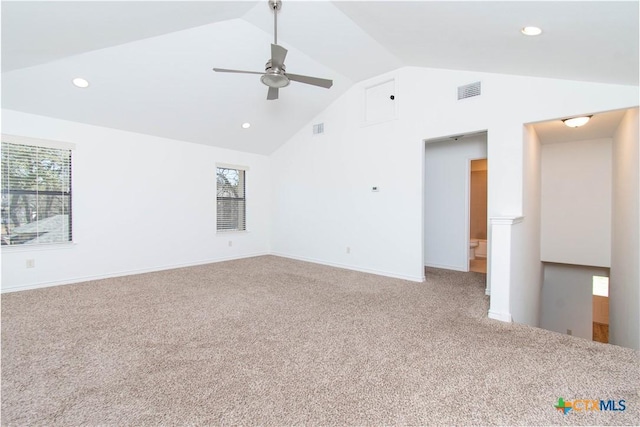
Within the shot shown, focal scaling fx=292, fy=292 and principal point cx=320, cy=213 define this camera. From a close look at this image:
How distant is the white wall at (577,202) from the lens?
4.90 meters

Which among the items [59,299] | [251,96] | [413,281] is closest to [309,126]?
[251,96]

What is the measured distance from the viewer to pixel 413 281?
4.51 meters

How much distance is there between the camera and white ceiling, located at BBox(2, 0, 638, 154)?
2.32 metres

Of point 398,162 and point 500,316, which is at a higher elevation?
point 398,162

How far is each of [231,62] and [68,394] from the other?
3907mm

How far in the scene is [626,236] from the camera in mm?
3680

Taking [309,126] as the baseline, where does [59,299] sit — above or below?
below

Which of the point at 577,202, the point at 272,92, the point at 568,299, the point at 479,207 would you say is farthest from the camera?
the point at 479,207

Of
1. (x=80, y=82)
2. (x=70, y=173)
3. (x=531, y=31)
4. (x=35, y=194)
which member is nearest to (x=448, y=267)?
(x=531, y=31)

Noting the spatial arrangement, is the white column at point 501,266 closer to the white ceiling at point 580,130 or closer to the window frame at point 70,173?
the white ceiling at point 580,130

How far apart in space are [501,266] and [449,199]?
2.76m

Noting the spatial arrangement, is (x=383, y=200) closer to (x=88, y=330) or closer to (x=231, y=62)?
(x=231, y=62)

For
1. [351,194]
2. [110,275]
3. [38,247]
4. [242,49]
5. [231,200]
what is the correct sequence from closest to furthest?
[242,49], [38,247], [110,275], [351,194], [231,200]

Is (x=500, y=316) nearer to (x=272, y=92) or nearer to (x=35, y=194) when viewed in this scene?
(x=272, y=92)
